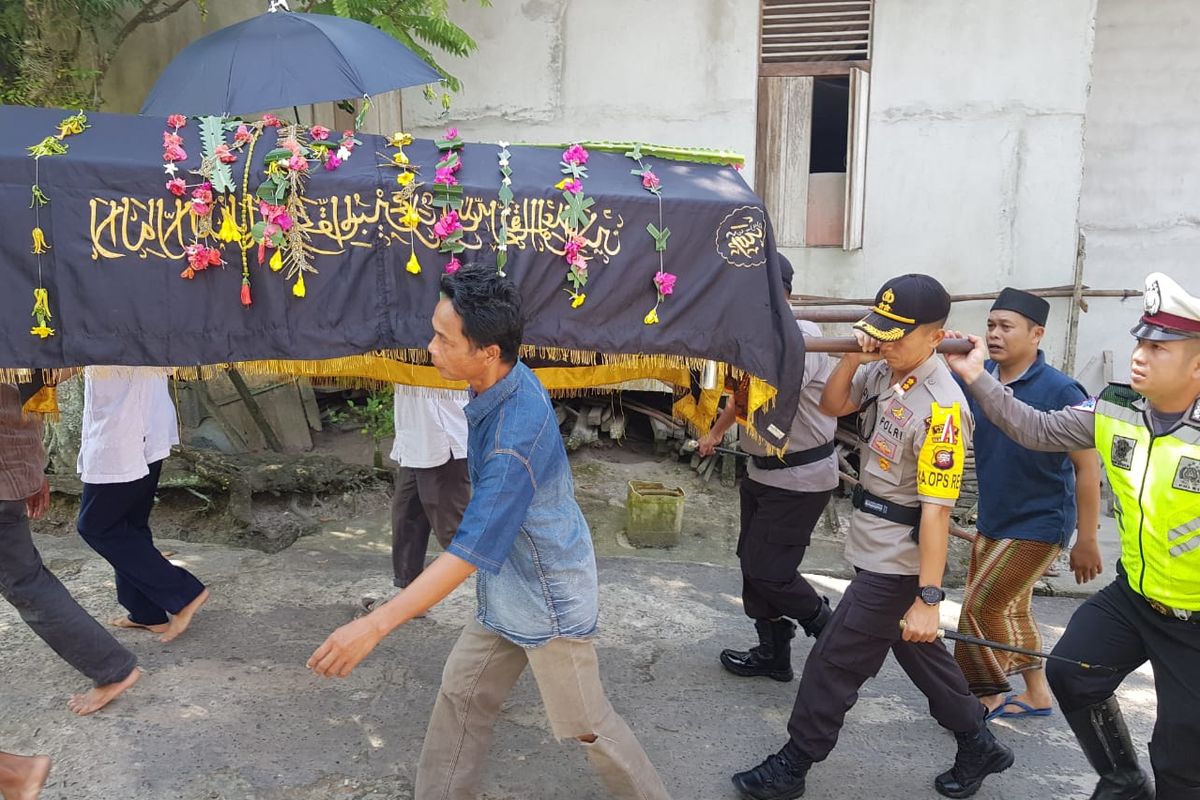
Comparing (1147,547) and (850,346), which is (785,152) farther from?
(1147,547)

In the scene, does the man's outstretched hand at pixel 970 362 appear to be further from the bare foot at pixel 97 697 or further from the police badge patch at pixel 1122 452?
the bare foot at pixel 97 697

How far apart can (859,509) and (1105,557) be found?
3603 mm

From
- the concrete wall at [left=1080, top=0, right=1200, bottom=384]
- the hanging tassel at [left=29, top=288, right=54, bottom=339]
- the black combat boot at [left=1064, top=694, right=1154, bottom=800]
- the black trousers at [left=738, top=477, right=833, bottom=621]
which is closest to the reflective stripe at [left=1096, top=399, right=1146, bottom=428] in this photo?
the black combat boot at [left=1064, top=694, right=1154, bottom=800]

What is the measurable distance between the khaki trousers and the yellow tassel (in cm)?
138

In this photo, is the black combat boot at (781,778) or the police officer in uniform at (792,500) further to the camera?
the police officer in uniform at (792,500)

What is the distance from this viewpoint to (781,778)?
2.74 meters

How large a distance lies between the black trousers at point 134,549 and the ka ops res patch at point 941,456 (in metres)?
2.99

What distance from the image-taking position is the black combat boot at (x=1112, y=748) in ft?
8.29

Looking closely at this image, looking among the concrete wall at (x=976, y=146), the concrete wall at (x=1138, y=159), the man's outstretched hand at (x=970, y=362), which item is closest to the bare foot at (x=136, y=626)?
the man's outstretched hand at (x=970, y=362)

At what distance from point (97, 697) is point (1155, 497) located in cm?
354

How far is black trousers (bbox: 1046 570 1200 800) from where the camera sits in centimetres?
228

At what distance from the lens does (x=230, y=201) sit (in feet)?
8.39

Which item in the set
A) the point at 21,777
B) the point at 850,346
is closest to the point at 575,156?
the point at 850,346

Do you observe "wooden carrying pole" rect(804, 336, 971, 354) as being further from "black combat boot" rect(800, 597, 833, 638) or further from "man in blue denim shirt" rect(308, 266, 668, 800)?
"black combat boot" rect(800, 597, 833, 638)
